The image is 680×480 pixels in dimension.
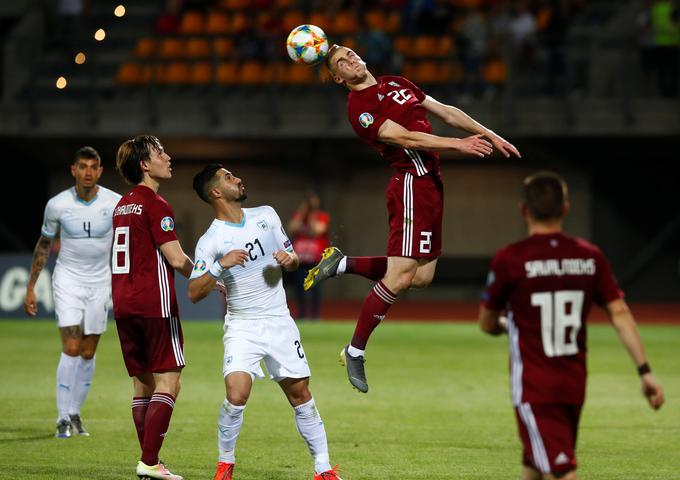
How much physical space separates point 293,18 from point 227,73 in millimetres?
2101

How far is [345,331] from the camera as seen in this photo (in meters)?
19.8

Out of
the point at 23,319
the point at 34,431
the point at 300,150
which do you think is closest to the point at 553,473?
the point at 34,431

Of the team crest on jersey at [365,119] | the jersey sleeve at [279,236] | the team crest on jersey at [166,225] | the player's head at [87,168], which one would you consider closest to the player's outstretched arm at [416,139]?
the team crest on jersey at [365,119]

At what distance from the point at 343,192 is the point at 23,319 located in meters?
9.60

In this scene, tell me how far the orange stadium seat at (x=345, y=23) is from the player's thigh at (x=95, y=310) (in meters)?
16.2

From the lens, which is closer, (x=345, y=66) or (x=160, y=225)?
(x=160, y=225)

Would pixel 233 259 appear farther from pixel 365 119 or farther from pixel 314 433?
pixel 365 119

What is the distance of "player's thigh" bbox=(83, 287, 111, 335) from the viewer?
10172 millimetres

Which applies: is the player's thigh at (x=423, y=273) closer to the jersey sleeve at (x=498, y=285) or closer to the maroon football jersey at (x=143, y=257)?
the maroon football jersey at (x=143, y=257)

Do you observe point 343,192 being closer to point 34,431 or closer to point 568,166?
point 568,166

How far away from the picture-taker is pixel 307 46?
8602 mm

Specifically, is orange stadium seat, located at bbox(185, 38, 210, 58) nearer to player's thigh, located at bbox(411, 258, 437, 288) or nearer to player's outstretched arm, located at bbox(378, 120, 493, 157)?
player's thigh, located at bbox(411, 258, 437, 288)

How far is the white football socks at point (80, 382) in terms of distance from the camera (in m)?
10.1

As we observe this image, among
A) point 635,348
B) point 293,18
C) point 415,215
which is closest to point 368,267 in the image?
point 415,215
